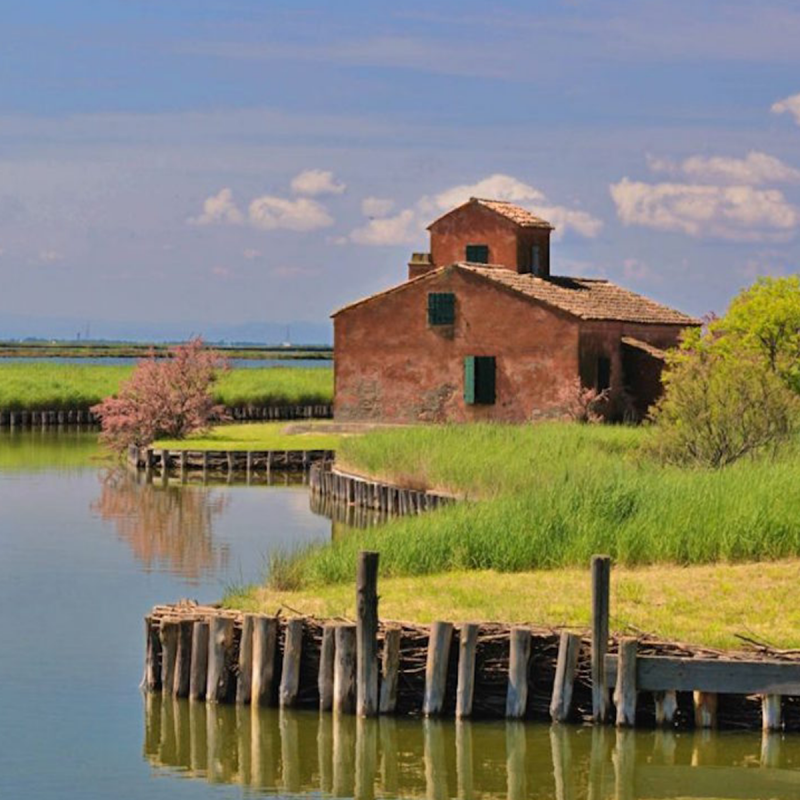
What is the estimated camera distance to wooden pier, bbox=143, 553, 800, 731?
19172 millimetres

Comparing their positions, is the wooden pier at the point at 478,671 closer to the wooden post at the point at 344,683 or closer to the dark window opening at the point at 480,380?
the wooden post at the point at 344,683

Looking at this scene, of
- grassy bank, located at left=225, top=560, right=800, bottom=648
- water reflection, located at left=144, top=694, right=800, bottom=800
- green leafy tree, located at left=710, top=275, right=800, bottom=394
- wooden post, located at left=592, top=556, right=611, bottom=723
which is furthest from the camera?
green leafy tree, located at left=710, top=275, right=800, bottom=394

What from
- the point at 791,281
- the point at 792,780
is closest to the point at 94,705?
the point at 792,780

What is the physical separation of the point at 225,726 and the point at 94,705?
7.41 ft

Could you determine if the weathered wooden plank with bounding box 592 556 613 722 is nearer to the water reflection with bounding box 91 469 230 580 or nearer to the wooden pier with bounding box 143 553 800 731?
the wooden pier with bounding box 143 553 800 731

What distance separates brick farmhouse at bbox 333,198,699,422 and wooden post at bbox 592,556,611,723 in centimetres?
3618

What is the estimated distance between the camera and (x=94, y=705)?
71.2 ft

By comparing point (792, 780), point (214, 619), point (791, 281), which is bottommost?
point (792, 780)

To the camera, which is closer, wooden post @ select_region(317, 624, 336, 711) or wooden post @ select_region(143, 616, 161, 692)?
wooden post @ select_region(317, 624, 336, 711)

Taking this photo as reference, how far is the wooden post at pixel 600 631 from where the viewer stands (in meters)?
19.2

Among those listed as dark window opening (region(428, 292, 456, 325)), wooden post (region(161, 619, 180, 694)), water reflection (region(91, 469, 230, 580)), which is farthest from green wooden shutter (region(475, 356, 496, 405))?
wooden post (region(161, 619, 180, 694))

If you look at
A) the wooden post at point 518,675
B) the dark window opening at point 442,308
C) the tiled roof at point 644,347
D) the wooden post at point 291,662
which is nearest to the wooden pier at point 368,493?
the dark window opening at point 442,308

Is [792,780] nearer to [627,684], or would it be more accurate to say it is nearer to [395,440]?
[627,684]

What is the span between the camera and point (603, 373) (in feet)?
188
